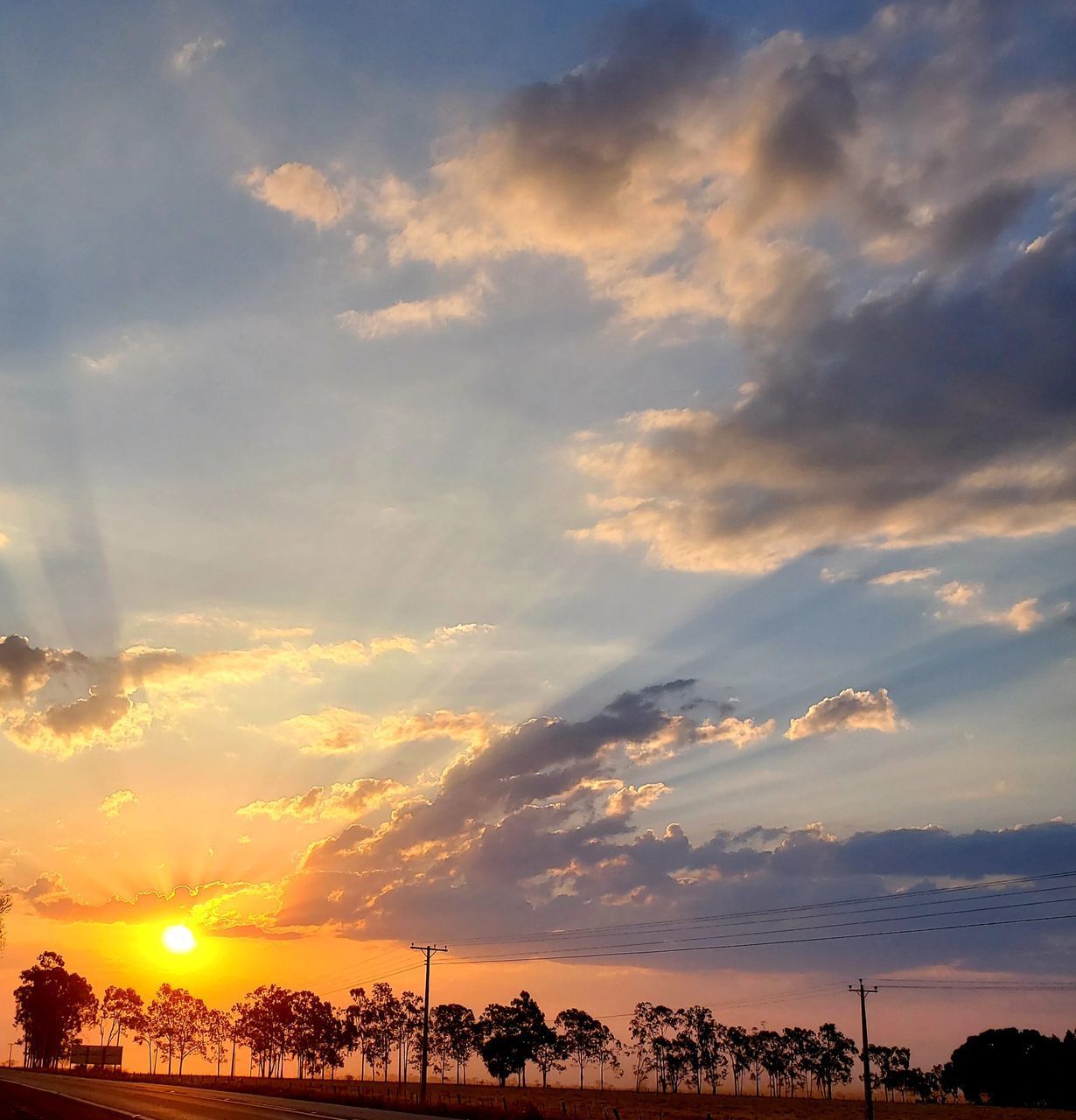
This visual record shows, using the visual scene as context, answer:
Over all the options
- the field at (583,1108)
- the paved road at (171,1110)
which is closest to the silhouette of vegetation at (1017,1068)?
the field at (583,1108)

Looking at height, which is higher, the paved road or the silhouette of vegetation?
the paved road

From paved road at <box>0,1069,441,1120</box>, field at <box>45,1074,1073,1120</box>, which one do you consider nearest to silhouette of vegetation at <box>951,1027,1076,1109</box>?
field at <box>45,1074,1073,1120</box>

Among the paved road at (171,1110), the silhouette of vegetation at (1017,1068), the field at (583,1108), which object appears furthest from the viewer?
the silhouette of vegetation at (1017,1068)

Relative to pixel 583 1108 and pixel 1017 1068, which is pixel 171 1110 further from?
pixel 1017 1068

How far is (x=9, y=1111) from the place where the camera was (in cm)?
5450

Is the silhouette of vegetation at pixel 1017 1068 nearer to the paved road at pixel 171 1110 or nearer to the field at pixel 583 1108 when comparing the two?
the field at pixel 583 1108

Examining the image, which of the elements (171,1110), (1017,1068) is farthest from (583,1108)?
(1017,1068)

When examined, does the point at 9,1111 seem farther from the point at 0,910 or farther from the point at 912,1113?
the point at 912,1113

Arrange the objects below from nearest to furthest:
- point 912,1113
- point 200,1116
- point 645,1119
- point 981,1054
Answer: point 200,1116
point 645,1119
point 912,1113
point 981,1054

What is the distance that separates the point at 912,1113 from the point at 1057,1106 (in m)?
39.5

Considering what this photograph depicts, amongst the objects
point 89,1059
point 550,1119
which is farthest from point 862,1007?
point 89,1059

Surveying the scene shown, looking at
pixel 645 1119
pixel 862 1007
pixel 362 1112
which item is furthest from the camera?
pixel 862 1007

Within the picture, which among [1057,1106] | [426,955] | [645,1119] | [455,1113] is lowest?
[1057,1106]

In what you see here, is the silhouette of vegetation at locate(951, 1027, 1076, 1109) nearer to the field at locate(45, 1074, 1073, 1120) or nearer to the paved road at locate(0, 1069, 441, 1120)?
the field at locate(45, 1074, 1073, 1120)
